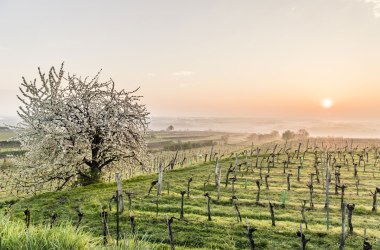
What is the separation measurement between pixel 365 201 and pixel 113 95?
871 inches

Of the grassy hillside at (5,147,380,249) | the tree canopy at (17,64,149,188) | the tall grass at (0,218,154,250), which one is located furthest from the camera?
the tree canopy at (17,64,149,188)

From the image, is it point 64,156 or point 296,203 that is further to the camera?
point 64,156

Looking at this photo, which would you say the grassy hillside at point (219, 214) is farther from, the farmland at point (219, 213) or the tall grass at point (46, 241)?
the tall grass at point (46, 241)

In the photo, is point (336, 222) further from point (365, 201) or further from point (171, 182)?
point (171, 182)

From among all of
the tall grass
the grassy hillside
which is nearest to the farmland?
the grassy hillside

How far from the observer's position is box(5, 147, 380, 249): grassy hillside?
54.0ft

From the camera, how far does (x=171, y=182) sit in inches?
1277

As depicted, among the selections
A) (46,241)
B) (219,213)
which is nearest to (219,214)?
(219,213)

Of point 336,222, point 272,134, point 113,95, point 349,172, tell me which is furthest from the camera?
point 272,134

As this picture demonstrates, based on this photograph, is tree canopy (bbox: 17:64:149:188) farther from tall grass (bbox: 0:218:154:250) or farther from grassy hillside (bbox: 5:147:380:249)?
tall grass (bbox: 0:218:154:250)

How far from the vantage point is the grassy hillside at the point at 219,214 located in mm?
16453

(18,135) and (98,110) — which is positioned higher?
(98,110)

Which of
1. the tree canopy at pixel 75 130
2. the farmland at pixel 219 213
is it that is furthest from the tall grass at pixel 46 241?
the tree canopy at pixel 75 130

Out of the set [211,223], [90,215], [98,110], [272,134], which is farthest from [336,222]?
[272,134]
